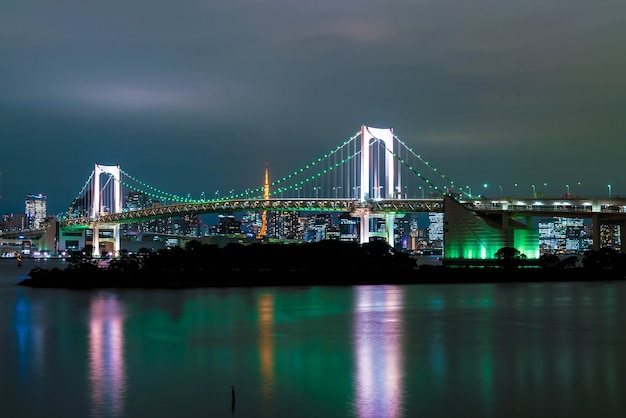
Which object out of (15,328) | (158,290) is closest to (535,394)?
(15,328)

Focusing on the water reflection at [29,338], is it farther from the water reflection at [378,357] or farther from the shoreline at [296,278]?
the shoreline at [296,278]

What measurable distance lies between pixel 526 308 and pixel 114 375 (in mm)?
14984

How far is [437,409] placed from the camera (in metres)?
11.4

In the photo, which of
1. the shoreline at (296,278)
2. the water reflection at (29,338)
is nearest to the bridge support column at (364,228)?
the shoreline at (296,278)

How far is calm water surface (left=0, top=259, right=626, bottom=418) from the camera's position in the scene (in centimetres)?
1168

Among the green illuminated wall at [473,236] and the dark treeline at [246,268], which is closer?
the dark treeline at [246,268]

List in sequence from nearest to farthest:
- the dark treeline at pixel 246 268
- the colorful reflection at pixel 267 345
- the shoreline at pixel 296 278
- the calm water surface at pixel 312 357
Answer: the calm water surface at pixel 312 357 → the colorful reflection at pixel 267 345 → the shoreline at pixel 296 278 → the dark treeline at pixel 246 268

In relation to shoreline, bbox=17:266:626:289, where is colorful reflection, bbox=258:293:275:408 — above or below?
below

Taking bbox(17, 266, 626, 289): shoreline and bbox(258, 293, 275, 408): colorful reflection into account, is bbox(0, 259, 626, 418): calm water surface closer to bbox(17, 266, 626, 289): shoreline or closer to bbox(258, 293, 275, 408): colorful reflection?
bbox(258, 293, 275, 408): colorful reflection

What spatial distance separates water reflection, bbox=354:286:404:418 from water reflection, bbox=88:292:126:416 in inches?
138

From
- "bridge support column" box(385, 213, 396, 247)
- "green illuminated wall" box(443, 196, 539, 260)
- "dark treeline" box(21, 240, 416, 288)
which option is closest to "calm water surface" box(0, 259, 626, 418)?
A: "dark treeline" box(21, 240, 416, 288)

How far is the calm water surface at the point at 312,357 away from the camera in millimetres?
11680

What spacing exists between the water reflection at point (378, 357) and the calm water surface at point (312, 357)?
0.04m

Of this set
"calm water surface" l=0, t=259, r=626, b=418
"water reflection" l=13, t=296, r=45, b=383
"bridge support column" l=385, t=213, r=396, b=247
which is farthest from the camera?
"bridge support column" l=385, t=213, r=396, b=247
